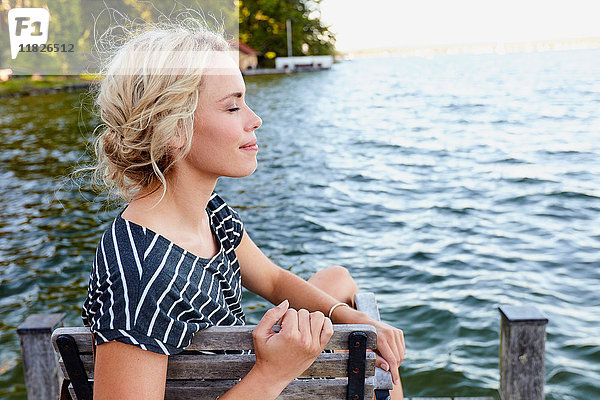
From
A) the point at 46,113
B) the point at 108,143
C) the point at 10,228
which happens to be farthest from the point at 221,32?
the point at 46,113

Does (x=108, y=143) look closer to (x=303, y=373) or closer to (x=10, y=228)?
(x=303, y=373)

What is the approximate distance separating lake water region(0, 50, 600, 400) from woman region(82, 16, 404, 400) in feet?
7.71

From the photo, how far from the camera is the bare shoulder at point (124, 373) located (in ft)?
5.08

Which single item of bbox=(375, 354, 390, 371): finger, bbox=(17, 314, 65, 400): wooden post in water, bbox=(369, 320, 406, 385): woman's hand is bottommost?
bbox=(17, 314, 65, 400): wooden post in water

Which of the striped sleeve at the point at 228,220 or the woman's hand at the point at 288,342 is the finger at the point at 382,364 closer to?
the woman's hand at the point at 288,342

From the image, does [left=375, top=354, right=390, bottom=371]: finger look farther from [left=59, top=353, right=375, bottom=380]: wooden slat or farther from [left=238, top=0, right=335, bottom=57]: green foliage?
[left=238, top=0, right=335, bottom=57]: green foliage

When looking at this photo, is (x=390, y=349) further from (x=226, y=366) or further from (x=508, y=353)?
(x=508, y=353)

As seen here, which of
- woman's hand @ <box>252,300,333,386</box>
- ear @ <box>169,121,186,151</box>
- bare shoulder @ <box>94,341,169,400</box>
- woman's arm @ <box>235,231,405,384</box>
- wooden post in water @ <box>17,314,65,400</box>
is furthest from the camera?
wooden post in water @ <box>17,314,65,400</box>

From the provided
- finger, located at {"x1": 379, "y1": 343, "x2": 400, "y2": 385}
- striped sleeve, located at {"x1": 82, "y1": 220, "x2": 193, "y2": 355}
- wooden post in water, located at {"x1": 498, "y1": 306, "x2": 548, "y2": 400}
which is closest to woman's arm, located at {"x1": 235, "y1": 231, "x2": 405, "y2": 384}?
finger, located at {"x1": 379, "y1": 343, "x2": 400, "y2": 385}

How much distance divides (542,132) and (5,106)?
28624 mm

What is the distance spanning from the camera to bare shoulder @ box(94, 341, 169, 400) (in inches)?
61.0

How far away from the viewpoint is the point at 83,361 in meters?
1.82

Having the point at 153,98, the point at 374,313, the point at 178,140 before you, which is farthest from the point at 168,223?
the point at 374,313

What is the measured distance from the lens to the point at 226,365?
70.0 inches
